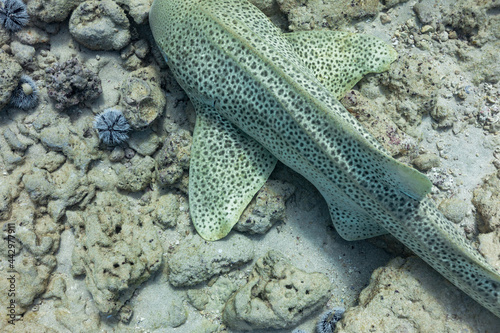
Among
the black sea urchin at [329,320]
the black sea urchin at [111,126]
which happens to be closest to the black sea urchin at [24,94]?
the black sea urchin at [111,126]

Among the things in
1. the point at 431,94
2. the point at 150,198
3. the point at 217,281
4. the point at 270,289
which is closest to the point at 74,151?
the point at 150,198

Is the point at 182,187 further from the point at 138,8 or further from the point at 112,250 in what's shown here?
the point at 138,8

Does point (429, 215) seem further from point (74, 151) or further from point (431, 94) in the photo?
point (74, 151)

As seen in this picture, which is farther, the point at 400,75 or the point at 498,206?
the point at 400,75

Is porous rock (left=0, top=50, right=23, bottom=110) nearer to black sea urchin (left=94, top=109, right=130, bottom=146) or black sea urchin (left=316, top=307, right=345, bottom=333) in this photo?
black sea urchin (left=94, top=109, right=130, bottom=146)

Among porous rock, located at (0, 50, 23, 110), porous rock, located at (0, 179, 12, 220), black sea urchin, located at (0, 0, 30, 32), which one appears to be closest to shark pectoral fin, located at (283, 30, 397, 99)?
black sea urchin, located at (0, 0, 30, 32)

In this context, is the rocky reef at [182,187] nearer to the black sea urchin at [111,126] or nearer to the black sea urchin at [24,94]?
the black sea urchin at [24,94]

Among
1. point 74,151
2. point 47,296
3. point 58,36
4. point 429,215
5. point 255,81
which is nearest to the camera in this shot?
point 429,215
